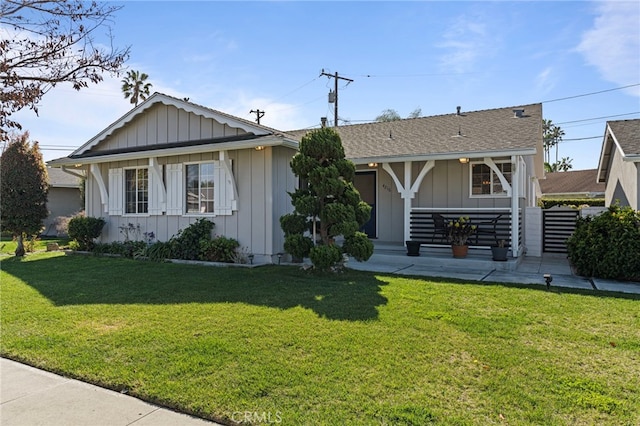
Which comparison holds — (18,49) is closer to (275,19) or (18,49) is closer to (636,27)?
(275,19)

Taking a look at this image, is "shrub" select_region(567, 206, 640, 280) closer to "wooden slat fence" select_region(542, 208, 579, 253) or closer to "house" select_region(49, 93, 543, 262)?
"house" select_region(49, 93, 543, 262)

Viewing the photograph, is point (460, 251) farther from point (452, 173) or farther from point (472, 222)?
point (452, 173)

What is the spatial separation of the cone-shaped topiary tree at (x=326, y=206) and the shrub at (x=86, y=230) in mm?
6566

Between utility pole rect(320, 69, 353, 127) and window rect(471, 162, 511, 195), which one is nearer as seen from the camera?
window rect(471, 162, 511, 195)

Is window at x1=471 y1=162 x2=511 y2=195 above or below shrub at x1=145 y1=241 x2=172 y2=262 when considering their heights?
above

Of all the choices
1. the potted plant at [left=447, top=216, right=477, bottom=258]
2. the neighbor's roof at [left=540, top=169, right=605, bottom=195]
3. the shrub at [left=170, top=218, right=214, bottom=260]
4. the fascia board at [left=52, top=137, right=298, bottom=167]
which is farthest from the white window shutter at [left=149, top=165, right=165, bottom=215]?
the neighbor's roof at [left=540, top=169, right=605, bottom=195]

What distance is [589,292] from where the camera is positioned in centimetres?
603

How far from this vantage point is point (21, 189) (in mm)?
11414

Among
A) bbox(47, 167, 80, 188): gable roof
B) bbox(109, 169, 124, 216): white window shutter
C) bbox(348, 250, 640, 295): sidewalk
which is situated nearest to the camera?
bbox(348, 250, 640, 295): sidewalk

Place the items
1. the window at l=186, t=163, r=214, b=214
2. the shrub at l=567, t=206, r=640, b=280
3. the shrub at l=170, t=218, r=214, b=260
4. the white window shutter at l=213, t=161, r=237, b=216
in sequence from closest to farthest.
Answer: the shrub at l=567, t=206, r=640, b=280, the white window shutter at l=213, t=161, r=237, b=216, the shrub at l=170, t=218, r=214, b=260, the window at l=186, t=163, r=214, b=214

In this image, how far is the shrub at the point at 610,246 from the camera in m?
6.95

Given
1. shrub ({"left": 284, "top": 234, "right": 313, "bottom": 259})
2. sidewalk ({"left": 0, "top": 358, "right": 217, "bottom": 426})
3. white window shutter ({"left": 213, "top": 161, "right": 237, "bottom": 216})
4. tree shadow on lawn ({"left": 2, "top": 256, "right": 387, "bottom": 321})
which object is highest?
white window shutter ({"left": 213, "top": 161, "right": 237, "bottom": 216})

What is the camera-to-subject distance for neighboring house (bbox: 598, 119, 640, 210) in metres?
8.50

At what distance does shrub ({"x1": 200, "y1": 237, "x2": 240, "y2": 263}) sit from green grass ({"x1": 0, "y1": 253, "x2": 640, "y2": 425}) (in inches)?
94.7
